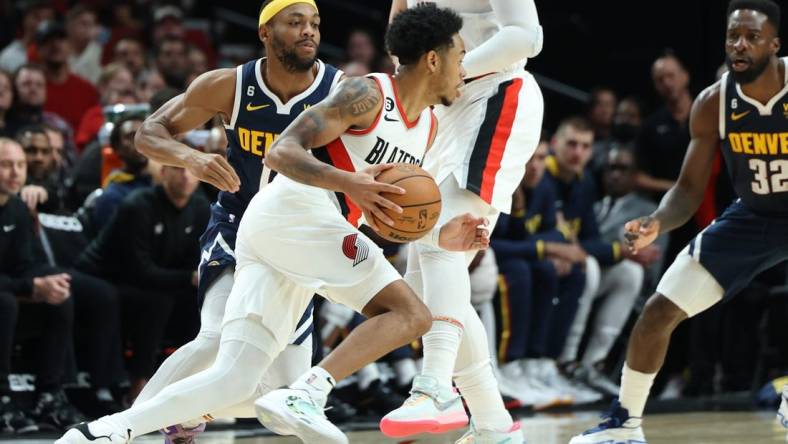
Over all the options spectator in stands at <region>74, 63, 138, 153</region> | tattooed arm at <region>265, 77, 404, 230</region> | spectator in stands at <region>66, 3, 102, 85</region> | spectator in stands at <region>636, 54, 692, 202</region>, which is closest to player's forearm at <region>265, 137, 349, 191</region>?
tattooed arm at <region>265, 77, 404, 230</region>

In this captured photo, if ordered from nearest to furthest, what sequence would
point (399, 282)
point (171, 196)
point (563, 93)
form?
point (399, 282) < point (171, 196) < point (563, 93)

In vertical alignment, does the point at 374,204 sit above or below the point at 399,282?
above

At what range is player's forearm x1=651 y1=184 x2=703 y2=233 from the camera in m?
6.33

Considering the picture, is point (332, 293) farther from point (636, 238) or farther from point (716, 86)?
point (716, 86)

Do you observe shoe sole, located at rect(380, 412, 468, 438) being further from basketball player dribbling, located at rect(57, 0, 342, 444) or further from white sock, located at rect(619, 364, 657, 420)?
white sock, located at rect(619, 364, 657, 420)

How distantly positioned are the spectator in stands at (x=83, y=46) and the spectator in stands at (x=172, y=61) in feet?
1.89

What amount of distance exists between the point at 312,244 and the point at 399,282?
0.35 meters

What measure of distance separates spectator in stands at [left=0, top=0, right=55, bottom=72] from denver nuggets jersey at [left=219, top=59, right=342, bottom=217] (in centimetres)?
566

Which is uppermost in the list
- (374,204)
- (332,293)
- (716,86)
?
(716,86)

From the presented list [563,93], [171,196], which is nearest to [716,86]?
[171,196]

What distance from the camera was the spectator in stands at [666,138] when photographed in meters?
10.5

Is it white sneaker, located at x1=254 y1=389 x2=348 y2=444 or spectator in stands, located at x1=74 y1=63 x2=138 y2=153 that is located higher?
spectator in stands, located at x1=74 y1=63 x2=138 y2=153

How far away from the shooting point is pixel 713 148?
6367mm

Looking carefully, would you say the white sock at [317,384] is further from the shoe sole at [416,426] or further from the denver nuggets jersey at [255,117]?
the denver nuggets jersey at [255,117]
